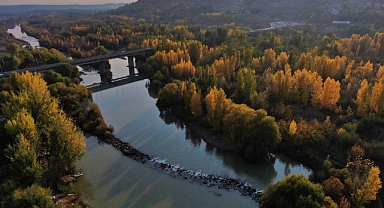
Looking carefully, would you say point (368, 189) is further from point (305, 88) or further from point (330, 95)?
point (305, 88)

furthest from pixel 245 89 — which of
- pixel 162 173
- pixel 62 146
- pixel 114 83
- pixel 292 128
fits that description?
pixel 114 83

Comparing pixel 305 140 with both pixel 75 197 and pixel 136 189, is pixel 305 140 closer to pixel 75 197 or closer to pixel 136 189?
pixel 136 189

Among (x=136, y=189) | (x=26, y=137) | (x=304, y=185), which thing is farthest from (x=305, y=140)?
(x=26, y=137)

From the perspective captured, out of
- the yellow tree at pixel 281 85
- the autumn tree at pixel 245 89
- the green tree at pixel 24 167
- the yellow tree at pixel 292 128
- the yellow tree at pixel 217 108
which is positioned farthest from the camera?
the yellow tree at pixel 281 85

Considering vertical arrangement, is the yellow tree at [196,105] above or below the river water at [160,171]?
above

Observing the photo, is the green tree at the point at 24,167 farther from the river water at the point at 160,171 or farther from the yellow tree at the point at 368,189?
the yellow tree at the point at 368,189

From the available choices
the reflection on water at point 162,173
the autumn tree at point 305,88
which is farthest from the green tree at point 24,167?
the autumn tree at point 305,88

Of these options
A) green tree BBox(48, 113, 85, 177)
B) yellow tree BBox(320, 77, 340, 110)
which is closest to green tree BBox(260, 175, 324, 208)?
green tree BBox(48, 113, 85, 177)

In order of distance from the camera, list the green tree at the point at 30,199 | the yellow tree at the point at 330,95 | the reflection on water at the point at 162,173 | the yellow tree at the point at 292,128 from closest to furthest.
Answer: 1. the green tree at the point at 30,199
2. the reflection on water at the point at 162,173
3. the yellow tree at the point at 292,128
4. the yellow tree at the point at 330,95
